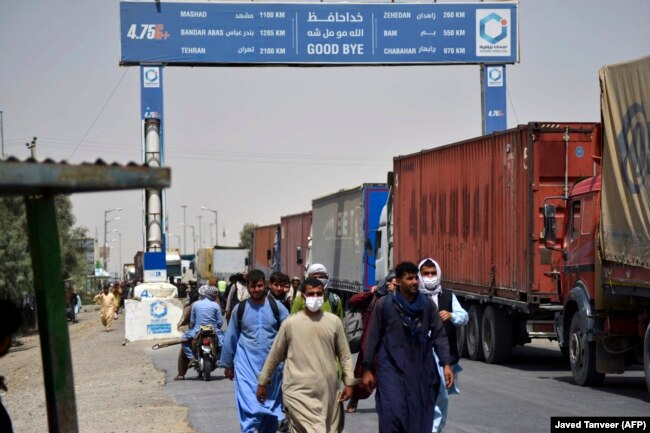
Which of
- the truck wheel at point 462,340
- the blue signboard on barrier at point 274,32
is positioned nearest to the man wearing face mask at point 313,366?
the truck wheel at point 462,340

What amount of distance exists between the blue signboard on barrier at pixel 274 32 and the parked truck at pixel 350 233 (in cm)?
409

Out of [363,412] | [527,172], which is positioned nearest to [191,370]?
[527,172]

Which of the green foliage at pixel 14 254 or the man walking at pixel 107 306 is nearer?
the man walking at pixel 107 306

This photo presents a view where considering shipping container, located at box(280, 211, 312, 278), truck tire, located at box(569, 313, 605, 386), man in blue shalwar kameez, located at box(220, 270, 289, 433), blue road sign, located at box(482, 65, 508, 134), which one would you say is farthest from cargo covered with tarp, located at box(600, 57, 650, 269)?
shipping container, located at box(280, 211, 312, 278)

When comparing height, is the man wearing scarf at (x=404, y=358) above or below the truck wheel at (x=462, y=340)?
above

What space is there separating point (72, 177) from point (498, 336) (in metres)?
16.6

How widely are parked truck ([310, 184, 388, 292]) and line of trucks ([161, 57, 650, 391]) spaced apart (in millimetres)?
1182

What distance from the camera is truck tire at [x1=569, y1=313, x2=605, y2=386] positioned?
644 inches

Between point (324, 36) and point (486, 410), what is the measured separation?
21170 mm

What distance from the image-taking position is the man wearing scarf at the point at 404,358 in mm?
8641

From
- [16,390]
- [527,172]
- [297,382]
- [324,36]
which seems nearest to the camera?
[297,382]

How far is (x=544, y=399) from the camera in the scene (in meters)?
15.0

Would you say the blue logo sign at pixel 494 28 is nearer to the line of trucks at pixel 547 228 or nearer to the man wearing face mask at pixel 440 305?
the line of trucks at pixel 547 228

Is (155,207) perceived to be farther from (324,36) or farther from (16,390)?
(16,390)
